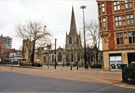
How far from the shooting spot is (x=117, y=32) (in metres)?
24.5

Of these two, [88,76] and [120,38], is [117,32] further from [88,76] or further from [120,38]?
[88,76]

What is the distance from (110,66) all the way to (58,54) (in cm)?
6619

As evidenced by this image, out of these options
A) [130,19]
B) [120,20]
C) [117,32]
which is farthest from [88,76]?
[130,19]

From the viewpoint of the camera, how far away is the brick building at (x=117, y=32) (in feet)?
76.2

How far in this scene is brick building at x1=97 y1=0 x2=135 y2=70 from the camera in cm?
2323

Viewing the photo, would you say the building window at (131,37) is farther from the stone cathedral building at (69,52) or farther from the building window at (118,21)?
the stone cathedral building at (69,52)

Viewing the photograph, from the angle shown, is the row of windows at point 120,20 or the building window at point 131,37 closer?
the building window at point 131,37

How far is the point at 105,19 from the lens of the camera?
2584 centimetres

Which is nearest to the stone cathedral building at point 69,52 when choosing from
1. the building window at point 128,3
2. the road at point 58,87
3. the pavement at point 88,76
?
the building window at point 128,3

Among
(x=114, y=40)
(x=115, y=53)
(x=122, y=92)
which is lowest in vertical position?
(x=122, y=92)

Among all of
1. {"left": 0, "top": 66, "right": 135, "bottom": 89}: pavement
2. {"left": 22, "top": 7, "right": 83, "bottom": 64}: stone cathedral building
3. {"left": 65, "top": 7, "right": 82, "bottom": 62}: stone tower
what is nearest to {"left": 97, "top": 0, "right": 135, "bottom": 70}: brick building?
{"left": 0, "top": 66, "right": 135, "bottom": 89}: pavement

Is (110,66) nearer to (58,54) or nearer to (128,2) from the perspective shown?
(128,2)

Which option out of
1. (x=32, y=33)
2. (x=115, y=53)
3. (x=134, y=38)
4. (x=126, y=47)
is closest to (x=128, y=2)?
(x=134, y=38)

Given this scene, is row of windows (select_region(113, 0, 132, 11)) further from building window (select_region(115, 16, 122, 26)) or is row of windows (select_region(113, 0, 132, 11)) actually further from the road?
the road
